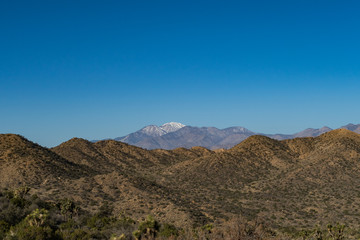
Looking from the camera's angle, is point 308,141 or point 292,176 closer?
point 292,176

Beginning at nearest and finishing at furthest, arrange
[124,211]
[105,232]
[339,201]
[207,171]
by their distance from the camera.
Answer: [105,232] → [124,211] → [339,201] → [207,171]

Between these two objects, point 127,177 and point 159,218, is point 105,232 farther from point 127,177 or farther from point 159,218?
point 127,177

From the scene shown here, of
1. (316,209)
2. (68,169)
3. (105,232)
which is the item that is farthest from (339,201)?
(68,169)

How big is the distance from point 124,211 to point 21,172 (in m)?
28.3

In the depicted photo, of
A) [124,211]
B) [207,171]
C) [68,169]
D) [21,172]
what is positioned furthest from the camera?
[207,171]

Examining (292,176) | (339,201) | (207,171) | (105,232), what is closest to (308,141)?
(292,176)

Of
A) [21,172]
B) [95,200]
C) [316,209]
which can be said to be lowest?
[316,209]

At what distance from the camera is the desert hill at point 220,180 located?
169 feet

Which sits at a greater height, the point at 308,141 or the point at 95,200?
the point at 308,141

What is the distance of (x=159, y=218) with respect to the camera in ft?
152

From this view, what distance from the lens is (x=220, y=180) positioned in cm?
7806

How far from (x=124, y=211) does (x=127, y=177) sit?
55.3ft

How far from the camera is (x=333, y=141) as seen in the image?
97.6 m

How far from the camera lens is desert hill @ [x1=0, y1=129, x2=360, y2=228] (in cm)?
5138
